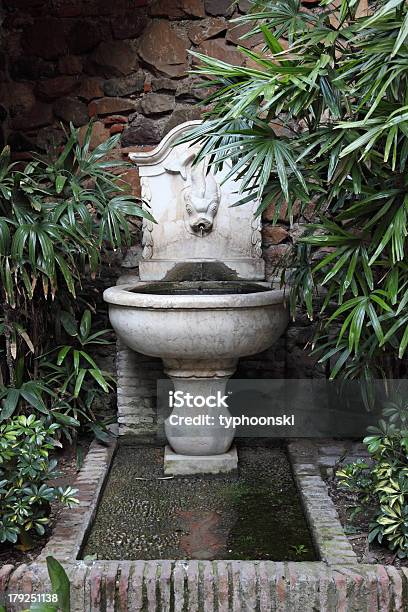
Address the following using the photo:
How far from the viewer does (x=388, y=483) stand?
2.28 metres

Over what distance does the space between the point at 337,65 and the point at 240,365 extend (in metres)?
1.59

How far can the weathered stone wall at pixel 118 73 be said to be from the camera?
11.9ft

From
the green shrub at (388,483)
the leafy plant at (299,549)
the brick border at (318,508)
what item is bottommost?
the leafy plant at (299,549)

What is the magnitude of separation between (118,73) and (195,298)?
4.95 ft

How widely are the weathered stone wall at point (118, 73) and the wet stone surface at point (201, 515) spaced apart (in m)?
0.68

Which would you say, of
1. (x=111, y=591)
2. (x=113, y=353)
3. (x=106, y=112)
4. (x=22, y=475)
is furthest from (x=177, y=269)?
(x=111, y=591)

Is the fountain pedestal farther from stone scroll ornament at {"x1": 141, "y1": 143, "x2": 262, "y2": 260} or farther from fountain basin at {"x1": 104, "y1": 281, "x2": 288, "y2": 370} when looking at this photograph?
stone scroll ornament at {"x1": 141, "y1": 143, "x2": 262, "y2": 260}

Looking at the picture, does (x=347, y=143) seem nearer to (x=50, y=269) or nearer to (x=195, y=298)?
(x=195, y=298)

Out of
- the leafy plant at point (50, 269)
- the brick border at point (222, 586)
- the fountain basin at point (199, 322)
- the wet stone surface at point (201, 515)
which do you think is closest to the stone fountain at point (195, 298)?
the fountain basin at point (199, 322)

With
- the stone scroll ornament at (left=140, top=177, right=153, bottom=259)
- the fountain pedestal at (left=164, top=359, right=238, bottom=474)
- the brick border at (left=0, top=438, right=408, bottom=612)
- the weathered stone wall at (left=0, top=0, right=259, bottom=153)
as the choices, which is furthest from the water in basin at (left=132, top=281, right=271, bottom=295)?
the brick border at (left=0, top=438, right=408, bottom=612)

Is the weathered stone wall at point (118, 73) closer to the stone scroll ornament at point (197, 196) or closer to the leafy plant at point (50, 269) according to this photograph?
the stone scroll ornament at point (197, 196)

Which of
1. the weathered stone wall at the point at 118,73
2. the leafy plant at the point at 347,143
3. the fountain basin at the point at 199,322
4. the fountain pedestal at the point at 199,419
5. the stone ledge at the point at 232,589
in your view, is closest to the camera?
the stone ledge at the point at 232,589

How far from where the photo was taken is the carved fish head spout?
11.5 ft

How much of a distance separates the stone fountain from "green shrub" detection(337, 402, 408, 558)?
65 centimetres
